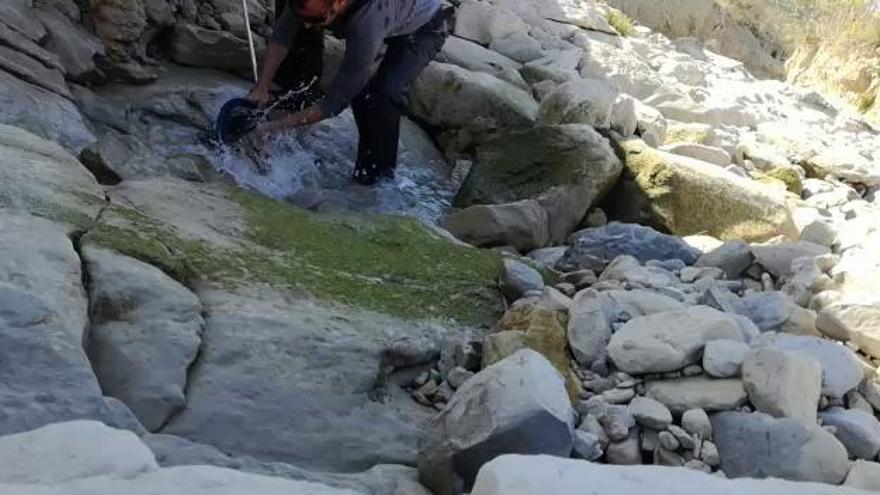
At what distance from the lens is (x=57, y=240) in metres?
2.76

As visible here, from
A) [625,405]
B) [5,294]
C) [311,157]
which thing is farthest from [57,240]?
[311,157]

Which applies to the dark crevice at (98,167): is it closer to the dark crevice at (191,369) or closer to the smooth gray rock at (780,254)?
the dark crevice at (191,369)

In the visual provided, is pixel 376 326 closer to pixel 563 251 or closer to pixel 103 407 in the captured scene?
pixel 103 407

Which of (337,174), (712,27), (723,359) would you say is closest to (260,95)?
(337,174)

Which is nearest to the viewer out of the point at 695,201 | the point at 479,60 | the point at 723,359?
the point at 723,359

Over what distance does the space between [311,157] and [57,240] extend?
112 inches

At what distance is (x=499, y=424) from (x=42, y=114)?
3.13 metres

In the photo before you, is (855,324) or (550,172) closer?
(855,324)

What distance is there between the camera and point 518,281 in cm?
350

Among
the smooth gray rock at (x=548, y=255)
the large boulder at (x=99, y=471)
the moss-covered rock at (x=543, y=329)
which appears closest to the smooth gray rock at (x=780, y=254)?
the smooth gray rock at (x=548, y=255)

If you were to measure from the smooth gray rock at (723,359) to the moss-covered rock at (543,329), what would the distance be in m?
0.35

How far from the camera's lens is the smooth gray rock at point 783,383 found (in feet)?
8.43

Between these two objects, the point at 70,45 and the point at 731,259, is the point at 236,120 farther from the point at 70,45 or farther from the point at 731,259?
the point at 731,259

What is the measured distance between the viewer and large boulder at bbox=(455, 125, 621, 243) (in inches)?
201
